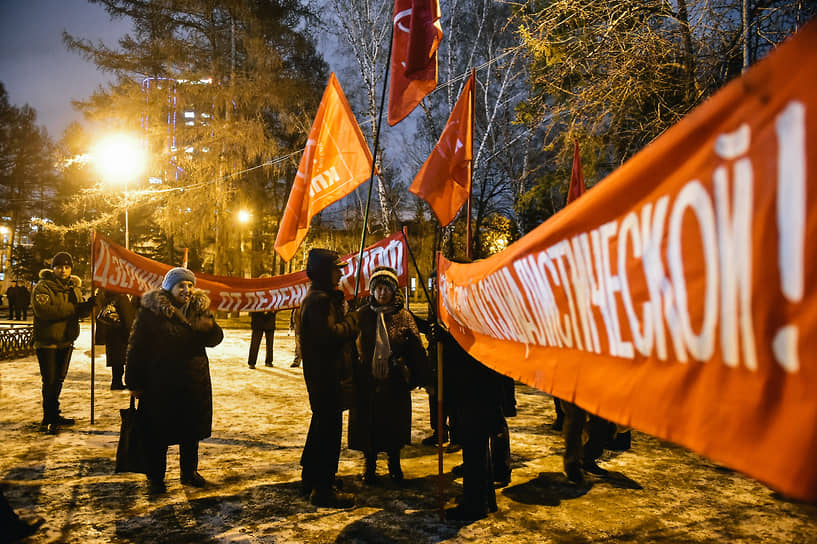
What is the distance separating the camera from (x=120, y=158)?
16031mm

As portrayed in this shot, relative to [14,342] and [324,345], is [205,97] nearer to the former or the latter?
[14,342]

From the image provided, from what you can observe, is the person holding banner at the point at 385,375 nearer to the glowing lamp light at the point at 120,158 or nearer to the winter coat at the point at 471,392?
the winter coat at the point at 471,392

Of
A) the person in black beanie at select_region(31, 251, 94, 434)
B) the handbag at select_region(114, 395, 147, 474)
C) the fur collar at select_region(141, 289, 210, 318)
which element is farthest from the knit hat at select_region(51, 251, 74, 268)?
the handbag at select_region(114, 395, 147, 474)

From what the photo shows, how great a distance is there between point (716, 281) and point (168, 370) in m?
3.91

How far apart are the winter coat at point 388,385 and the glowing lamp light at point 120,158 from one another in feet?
48.3

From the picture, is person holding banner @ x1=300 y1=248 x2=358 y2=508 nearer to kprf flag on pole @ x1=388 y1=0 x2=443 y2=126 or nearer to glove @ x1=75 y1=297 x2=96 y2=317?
kprf flag on pole @ x1=388 y1=0 x2=443 y2=126

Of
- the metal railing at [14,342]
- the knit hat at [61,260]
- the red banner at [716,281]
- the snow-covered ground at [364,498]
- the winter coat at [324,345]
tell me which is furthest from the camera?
the metal railing at [14,342]

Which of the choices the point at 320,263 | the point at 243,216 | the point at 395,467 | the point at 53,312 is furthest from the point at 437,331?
the point at 243,216

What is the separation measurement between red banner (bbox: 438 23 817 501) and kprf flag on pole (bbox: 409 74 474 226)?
142 inches

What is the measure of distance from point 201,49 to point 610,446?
22.2 metres

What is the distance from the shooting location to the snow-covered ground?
133 inches

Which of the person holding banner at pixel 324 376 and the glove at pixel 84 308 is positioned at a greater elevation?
the glove at pixel 84 308

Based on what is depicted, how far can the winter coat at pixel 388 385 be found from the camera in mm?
4270

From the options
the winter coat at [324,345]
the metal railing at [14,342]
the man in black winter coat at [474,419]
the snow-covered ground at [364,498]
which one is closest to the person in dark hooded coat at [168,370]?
the snow-covered ground at [364,498]
